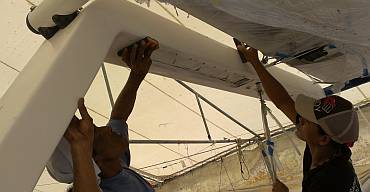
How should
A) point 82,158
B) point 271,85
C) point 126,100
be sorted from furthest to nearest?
point 271,85, point 126,100, point 82,158

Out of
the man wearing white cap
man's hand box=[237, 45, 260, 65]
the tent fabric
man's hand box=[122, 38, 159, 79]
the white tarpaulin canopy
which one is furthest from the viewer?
the white tarpaulin canopy

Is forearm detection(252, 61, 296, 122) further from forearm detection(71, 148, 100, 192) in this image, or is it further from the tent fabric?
forearm detection(71, 148, 100, 192)

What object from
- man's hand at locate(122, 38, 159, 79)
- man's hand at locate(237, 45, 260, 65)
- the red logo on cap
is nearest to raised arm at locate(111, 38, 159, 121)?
man's hand at locate(122, 38, 159, 79)

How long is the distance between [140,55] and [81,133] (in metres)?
0.35

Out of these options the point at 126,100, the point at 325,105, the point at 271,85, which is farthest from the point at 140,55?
the point at 325,105

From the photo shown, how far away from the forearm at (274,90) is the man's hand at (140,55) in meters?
0.44

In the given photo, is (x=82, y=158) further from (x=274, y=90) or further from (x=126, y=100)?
(x=274, y=90)

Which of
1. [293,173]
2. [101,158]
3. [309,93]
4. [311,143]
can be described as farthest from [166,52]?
[293,173]

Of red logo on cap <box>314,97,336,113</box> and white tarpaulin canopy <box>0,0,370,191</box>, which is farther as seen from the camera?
white tarpaulin canopy <box>0,0,370,191</box>

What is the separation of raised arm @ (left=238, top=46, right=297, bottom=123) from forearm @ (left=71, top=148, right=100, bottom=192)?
80 centimetres

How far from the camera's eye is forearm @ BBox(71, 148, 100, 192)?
2.68ft

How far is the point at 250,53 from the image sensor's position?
1.45 metres

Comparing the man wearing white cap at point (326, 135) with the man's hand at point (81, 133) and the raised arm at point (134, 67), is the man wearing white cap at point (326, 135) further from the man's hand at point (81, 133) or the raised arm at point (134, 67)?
the man's hand at point (81, 133)

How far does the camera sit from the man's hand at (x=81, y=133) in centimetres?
83
